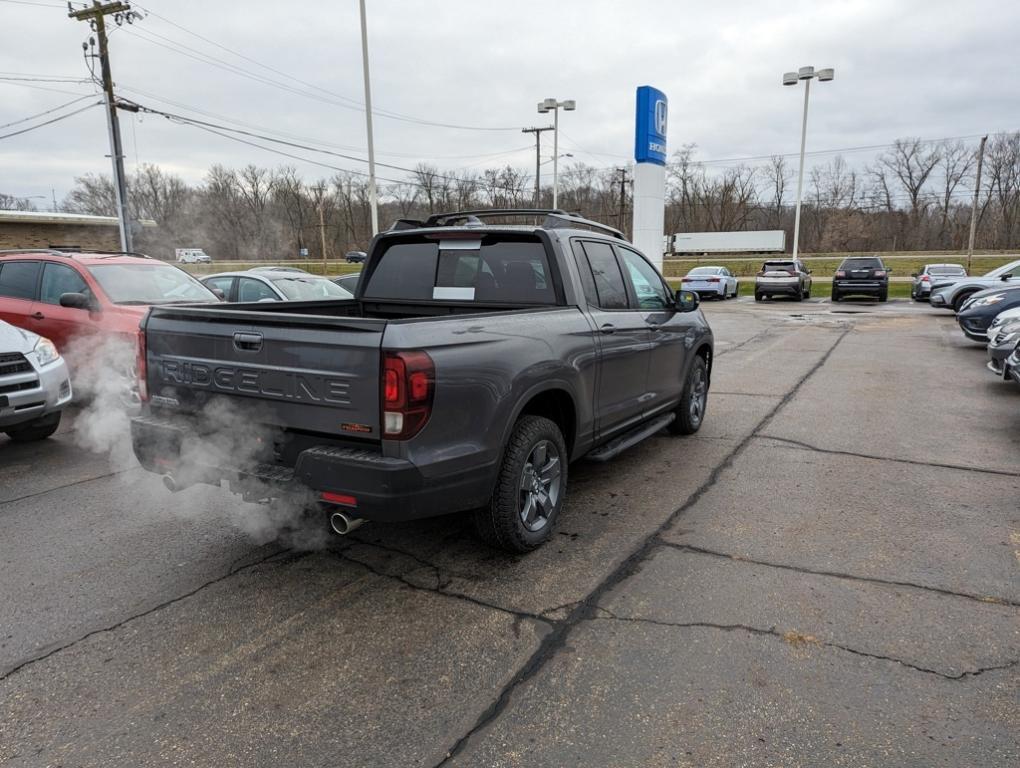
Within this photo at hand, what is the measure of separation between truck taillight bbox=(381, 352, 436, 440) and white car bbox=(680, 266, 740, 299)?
2543 centimetres

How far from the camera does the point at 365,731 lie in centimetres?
236

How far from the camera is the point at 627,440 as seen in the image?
479 cm

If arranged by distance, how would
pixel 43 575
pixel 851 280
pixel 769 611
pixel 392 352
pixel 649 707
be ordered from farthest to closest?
1. pixel 851 280
2. pixel 43 575
3. pixel 769 611
4. pixel 392 352
5. pixel 649 707

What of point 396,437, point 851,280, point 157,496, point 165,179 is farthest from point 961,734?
point 165,179

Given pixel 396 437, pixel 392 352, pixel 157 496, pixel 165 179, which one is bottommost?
pixel 157 496

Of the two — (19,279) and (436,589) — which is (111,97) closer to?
(19,279)

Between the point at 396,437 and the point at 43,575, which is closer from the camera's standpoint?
the point at 396,437

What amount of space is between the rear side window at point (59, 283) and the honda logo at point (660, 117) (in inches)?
655

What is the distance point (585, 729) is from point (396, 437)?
1.39 meters

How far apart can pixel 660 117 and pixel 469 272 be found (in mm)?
17626

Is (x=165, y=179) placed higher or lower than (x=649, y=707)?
higher

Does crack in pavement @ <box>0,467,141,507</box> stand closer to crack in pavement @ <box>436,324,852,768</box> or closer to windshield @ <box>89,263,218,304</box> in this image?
windshield @ <box>89,263,218,304</box>

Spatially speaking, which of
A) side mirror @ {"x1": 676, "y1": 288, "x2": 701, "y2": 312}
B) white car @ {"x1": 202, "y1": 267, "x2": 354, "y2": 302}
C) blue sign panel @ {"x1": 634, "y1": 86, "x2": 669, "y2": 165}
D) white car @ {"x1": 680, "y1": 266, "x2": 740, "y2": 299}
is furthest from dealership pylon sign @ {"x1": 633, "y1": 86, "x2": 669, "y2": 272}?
side mirror @ {"x1": 676, "y1": 288, "x2": 701, "y2": 312}

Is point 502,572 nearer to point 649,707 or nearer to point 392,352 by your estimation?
point 649,707
